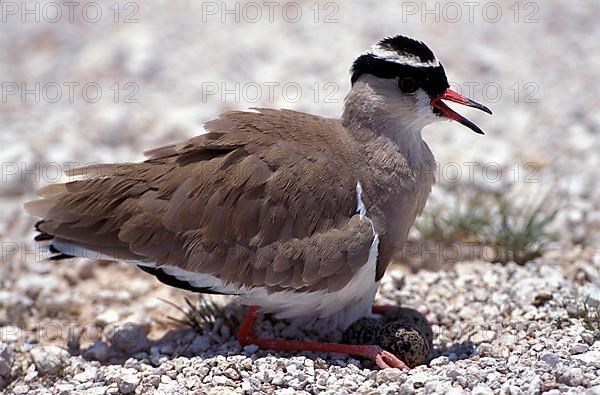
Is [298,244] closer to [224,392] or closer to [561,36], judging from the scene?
[224,392]

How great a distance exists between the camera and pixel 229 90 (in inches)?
358

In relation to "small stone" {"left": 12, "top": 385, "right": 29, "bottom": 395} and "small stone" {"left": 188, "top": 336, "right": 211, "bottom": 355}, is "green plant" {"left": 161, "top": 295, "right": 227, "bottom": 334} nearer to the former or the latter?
"small stone" {"left": 188, "top": 336, "right": 211, "bottom": 355}

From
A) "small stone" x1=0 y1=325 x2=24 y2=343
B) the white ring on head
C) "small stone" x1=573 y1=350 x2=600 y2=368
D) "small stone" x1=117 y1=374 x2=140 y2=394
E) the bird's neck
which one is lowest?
"small stone" x1=0 y1=325 x2=24 y2=343

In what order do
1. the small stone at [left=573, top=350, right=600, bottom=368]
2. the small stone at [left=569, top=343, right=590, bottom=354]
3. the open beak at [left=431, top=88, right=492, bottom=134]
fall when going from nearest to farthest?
1. the small stone at [left=573, top=350, right=600, bottom=368]
2. the small stone at [left=569, top=343, right=590, bottom=354]
3. the open beak at [left=431, top=88, right=492, bottom=134]

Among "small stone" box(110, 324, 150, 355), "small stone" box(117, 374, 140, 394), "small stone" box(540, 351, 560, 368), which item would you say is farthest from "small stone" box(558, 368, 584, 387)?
"small stone" box(110, 324, 150, 355)

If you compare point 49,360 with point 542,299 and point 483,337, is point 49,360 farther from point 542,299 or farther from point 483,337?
point 542,299

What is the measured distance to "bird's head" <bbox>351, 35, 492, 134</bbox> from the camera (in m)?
5.38

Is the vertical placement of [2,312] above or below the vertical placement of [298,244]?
below

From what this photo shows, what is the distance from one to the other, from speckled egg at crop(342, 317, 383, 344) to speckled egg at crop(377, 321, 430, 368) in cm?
8

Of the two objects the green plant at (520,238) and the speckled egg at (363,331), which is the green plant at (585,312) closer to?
the green plant at (520,238)

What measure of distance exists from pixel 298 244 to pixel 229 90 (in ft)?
13.5

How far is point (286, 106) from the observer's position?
8.70m

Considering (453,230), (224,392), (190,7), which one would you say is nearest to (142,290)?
(224,392)

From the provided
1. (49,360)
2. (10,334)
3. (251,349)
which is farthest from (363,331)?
(10,334)
